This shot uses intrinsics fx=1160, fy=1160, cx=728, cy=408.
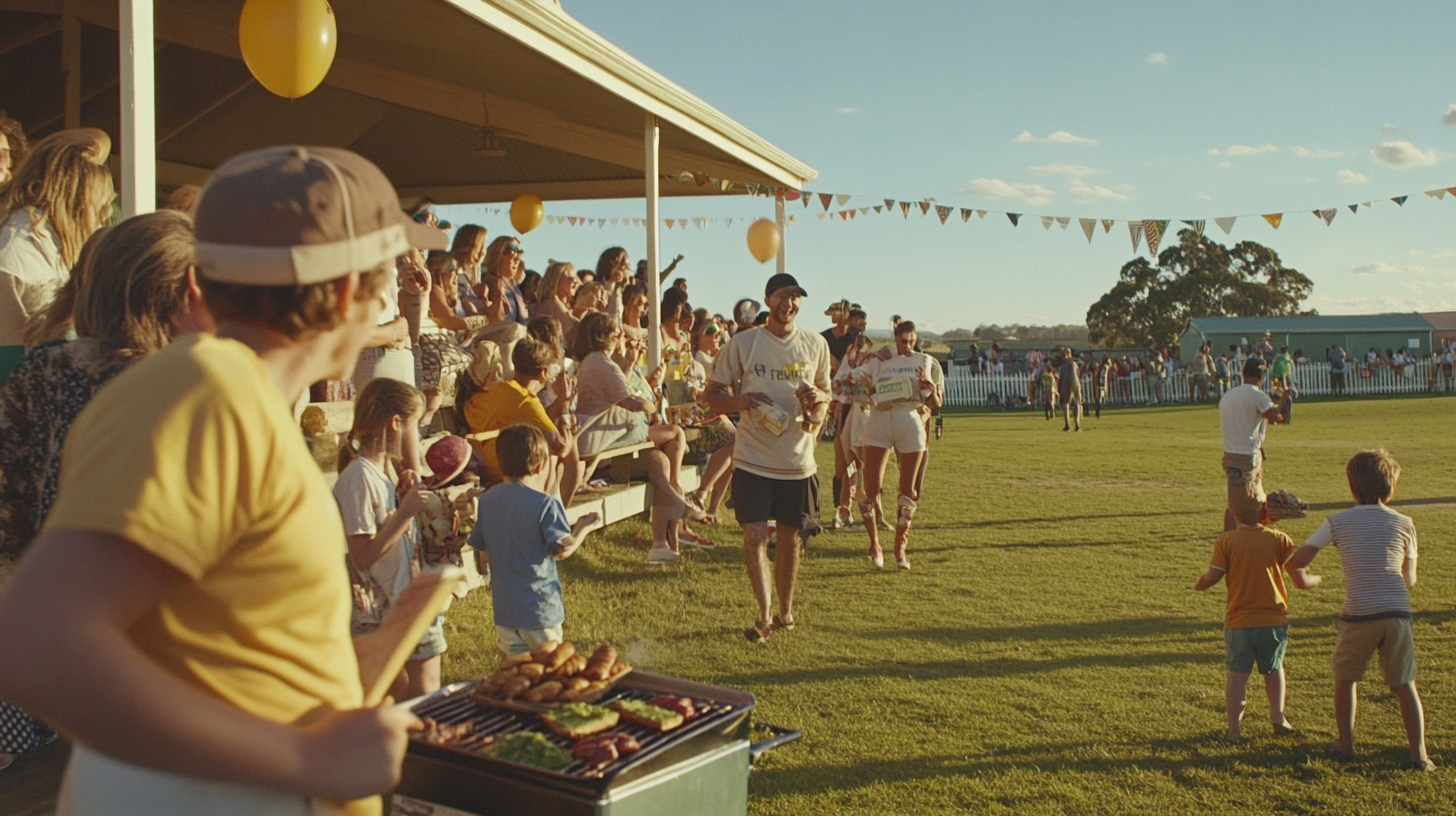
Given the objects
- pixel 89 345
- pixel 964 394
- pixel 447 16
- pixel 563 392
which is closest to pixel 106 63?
pixel 447 16

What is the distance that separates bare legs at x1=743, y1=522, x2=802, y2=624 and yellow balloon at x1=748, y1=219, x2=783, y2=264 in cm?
807

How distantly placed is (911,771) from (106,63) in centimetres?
1083

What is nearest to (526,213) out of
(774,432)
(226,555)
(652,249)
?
(652,249)

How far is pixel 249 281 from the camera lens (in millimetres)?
1457

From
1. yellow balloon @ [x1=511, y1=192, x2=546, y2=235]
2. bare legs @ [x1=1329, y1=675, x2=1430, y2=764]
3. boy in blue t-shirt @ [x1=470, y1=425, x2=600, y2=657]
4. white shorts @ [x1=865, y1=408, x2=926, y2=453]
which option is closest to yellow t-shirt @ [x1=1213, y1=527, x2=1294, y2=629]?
bare legs @ [x1=1329, y1=675, x2=1430, y2=764]

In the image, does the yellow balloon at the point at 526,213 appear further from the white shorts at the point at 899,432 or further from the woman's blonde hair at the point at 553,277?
the white shorts at the point at 899,432

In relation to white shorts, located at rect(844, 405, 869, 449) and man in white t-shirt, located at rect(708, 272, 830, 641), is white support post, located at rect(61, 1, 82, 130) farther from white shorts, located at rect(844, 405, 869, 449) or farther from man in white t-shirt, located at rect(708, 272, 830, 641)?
white shorts, located at rect(844, 405, 869, 449)

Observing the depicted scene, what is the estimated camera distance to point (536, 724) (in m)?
3.54

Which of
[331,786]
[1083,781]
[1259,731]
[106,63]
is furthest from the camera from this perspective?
[106,63]

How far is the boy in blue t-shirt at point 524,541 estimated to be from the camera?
16.6ft

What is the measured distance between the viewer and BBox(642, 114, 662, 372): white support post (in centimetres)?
1122

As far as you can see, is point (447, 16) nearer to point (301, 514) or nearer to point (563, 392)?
point (563, 392)

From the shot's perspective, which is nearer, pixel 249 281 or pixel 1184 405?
pixel 249 281

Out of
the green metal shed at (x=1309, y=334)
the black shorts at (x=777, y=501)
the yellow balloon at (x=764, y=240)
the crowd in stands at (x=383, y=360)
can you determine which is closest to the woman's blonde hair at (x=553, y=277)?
the crowd in stands at (x=383, y=360)
